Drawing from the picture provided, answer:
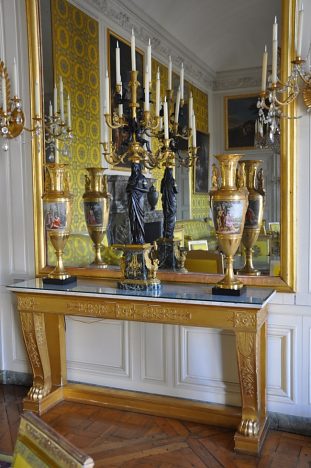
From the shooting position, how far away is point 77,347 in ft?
11.0

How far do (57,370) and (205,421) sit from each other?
109 centimetres

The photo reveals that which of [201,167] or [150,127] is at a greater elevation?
[150,127]

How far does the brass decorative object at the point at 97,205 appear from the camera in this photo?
3.14m

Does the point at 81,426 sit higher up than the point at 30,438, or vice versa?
the point at 30,438

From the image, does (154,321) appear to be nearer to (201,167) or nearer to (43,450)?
(201,167)

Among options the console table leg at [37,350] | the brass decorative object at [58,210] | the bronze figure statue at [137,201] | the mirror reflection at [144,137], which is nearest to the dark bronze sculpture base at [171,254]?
the mirror reflection at [144,137]

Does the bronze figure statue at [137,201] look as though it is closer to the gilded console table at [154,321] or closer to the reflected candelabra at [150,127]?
the reflected candelabra at [150,127]

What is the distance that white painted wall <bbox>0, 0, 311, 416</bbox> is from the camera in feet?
8.89

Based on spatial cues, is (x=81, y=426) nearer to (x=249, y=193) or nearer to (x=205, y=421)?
(x=205, y=421)

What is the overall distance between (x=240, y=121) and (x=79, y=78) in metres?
1.19

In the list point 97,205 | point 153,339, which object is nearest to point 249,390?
point 153,339

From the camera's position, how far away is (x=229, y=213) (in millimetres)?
2508

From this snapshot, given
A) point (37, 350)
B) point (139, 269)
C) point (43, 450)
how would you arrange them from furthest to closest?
1. point (37, 350)
2. point (139, 269)
3. point (43, 450)

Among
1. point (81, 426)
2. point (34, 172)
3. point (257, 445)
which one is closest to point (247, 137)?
point (34, 172)
